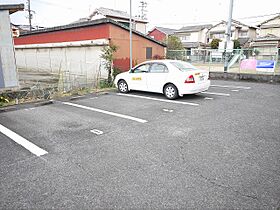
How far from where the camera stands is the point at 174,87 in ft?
24.3

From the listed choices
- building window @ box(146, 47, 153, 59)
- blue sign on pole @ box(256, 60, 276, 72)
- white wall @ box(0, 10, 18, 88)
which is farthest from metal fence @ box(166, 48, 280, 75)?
white wall @ box(0, 10, 18, 88)

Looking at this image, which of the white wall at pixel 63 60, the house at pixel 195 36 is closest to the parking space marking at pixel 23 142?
the white wall at pixel 63 60

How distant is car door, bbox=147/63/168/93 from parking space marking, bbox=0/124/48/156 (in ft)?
16.4

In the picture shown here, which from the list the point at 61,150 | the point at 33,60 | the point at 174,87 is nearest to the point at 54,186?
the point at 61,150

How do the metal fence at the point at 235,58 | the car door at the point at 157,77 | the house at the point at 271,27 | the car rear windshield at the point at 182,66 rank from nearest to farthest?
the car rear windshield at the point at 182,66
the car door at the point at 157,77
the metal fence at the point at 235,58
the house at the point at 271,27

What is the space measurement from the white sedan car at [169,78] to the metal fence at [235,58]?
724cm

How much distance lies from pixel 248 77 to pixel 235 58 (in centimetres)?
242

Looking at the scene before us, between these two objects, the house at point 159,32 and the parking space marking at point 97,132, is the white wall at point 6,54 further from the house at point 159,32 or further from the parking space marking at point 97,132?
the house at point 159,32

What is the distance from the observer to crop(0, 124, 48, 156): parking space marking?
11.7ft

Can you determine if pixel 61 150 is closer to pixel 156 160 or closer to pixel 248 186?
pixel 156 160

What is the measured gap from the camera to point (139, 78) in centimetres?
837

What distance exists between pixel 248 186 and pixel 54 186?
2.47 metres

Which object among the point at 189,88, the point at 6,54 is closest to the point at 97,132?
the point at 189,88

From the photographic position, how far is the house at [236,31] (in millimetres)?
36812
